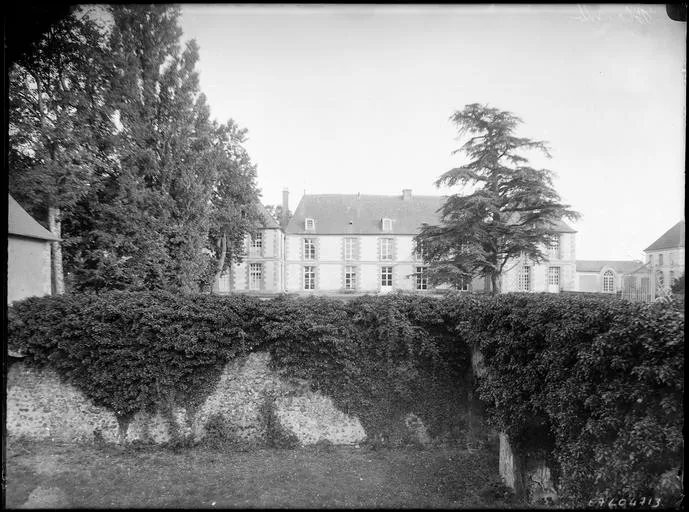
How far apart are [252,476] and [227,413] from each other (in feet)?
5.10

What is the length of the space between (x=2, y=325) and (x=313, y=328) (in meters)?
4.71

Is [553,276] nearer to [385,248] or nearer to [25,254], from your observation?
[385,248]

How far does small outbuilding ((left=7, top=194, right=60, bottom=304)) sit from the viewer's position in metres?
5.14

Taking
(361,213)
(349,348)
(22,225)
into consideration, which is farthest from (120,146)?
(361,213)

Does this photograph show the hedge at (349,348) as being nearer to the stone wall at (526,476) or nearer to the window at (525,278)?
the stone wall at (526,476)

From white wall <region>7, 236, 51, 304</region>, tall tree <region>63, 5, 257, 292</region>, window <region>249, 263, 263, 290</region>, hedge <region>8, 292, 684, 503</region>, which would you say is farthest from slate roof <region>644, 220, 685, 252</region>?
Answer: window <region>249, 263, 263, 290</region>

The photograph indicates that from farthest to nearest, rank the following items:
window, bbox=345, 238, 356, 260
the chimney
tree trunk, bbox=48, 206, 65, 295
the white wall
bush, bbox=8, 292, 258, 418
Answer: the chimney, window, bbox=345, 238, 356, 260, tree trunk, bbox=48, 206, 65, 295, bush, bbox=8, 292, 258, 418, the white wall

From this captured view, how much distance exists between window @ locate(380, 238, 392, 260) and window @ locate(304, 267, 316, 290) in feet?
20.0

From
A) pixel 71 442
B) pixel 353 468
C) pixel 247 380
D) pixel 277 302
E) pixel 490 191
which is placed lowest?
pixel 353 468

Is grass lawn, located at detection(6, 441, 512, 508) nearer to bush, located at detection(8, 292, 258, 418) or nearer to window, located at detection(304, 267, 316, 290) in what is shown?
bush, located at detection(8, 292, 258, 418)

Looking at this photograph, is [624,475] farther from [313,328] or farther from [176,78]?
[176,78]

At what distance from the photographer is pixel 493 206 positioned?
1258 cm

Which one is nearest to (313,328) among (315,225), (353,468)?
(353,468)

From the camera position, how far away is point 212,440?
635 centimetres
